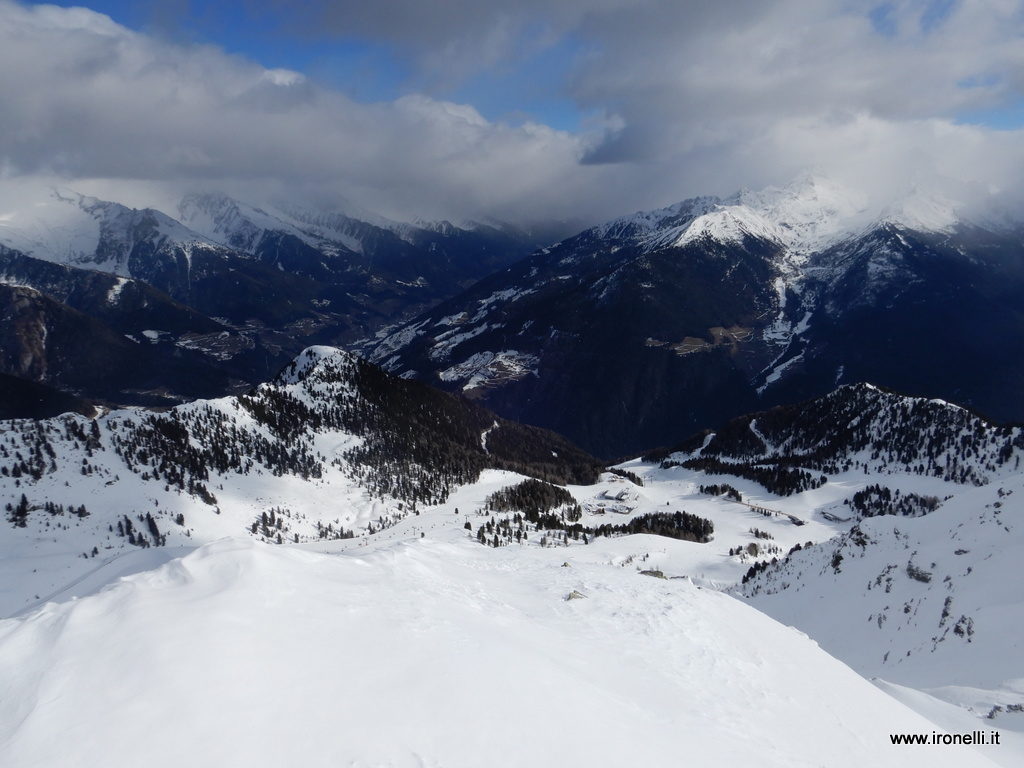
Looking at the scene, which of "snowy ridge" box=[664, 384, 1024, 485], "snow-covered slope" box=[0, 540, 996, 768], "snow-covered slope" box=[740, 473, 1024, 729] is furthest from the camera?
"snowy ridge" box=[664, 384, 1024, 485]

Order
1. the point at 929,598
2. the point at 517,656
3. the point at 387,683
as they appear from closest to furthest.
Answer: the point at 387,683 < the point at 517,656 < the point at 929,598

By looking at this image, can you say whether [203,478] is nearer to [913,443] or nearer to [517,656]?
[517,656]

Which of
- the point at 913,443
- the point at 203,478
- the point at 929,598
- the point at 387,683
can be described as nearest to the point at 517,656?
the point at 387,683

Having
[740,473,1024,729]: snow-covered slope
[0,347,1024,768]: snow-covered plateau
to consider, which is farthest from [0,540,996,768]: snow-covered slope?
[740,473,1024,729]: snow-covered slope

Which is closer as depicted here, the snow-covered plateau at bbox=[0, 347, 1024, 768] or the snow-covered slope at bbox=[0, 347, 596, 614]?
the snow-covered plateau at bbox=[0, 347, 1024, 768]

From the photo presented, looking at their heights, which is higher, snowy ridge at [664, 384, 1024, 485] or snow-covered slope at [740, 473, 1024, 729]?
snowy ridge at [664, 384, 1024, 485]

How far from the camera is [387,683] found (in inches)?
659

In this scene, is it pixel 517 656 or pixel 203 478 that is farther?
pixel 203 478

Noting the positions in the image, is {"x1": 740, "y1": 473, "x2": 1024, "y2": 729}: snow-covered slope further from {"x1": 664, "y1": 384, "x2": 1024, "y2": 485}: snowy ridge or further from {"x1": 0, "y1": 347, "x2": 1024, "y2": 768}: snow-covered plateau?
{"x1": 664, "y1": 384, "x2": 1024, "y2": 485}: snowy ridge

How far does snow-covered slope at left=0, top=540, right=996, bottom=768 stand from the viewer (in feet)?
45.0

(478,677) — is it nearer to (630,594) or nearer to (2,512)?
(630,594)


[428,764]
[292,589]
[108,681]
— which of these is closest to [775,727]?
[428,764]

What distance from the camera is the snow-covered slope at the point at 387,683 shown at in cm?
1370

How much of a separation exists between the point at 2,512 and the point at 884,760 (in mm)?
137505
